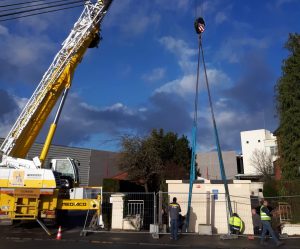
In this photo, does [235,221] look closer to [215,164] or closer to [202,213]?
[202,213]

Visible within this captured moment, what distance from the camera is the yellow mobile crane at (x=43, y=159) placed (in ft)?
55.7

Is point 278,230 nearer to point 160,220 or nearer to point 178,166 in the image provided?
point 160,220

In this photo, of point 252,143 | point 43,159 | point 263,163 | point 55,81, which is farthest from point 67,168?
point 252,143

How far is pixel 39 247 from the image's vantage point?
12844mm

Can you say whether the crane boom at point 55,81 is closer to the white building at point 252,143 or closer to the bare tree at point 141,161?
the bare tree at point 141,161

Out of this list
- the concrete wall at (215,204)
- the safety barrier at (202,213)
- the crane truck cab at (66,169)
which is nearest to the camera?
the safety barrier at (202,213)

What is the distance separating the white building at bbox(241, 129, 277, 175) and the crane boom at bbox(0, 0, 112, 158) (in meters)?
60.7

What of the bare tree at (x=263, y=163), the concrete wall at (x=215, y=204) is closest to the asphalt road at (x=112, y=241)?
the concrete wall at (x=215, y=204)

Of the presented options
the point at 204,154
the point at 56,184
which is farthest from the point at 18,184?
the point at 204,154

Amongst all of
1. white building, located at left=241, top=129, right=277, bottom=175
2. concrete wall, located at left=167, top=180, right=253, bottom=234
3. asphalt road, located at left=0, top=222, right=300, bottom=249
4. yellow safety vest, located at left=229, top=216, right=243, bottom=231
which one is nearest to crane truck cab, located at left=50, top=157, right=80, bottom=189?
asphalt road, located at left=0, top=222, right=300, bottom=249

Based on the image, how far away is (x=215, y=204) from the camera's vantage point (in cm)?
1800

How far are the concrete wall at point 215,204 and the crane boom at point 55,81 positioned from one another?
7.57 metres

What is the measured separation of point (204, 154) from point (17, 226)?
6666 centimetres

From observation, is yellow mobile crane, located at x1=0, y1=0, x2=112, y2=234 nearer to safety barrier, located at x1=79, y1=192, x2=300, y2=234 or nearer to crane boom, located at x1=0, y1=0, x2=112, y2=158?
crane boom, located at x1=0, y1=0, x2=112, y2=158
